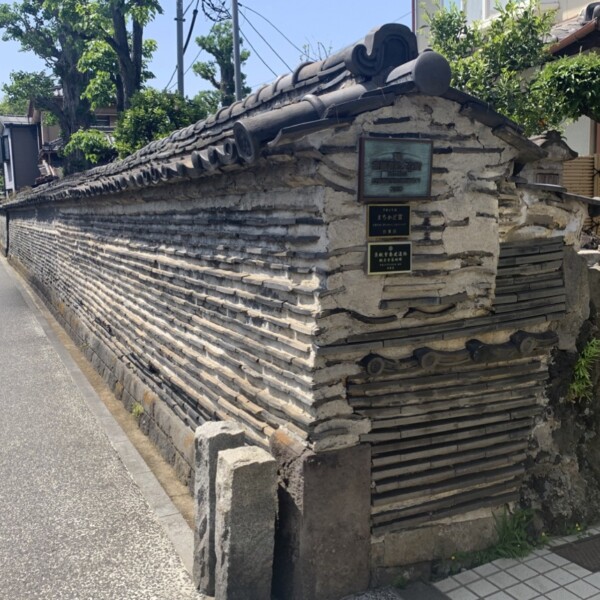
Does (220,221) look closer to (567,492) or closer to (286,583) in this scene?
(286,583)

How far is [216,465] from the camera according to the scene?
467 cm

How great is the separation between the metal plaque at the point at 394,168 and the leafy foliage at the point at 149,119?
14.1 metres

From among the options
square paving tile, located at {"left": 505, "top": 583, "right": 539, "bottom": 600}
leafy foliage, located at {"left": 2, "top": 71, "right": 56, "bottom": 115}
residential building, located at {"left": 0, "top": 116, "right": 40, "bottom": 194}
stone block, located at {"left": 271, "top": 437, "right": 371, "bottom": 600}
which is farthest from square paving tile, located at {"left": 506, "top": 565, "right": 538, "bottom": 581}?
residential building, located at {"left": 0, "top": 116, "right": 40, "bottom": 194}

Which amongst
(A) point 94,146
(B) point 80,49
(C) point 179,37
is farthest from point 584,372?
(B) point 80,49

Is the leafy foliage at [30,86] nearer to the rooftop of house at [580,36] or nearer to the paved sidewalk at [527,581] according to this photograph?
the rooftop of house at [580,36]

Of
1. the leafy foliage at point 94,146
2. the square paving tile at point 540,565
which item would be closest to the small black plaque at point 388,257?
the square paving tile at point 540,565

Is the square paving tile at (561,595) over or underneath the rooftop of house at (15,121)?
underneath

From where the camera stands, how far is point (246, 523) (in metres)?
4.33

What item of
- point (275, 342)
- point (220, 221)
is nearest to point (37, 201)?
point (220, 221)

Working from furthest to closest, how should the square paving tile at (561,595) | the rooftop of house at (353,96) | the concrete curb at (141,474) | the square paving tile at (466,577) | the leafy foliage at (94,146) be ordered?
1. the leafy foliage at (94,146)
2. the concrete curb at (141,474)
3. the square paving tile at (466,577)
4. the square paving tile at (561,595)
5. the rooftop of house at (353,96)

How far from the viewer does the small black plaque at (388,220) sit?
4207mm

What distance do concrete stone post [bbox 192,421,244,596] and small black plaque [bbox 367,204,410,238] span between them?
1842 millimetres

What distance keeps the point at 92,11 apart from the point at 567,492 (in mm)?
19573

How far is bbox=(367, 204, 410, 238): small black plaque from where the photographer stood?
166 inches
